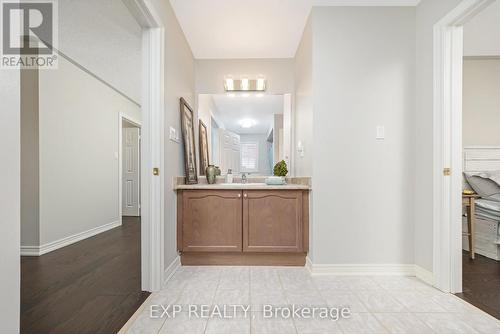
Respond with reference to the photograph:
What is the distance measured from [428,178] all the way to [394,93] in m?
0.82

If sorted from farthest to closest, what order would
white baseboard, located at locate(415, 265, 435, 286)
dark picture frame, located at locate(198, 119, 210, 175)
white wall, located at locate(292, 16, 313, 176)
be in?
dark picture frame, located at locate(198, 119, 210, 175), white wall, located at locate(292, 16, 313, 176), white baseboard, located at locate(415, 265, 435, 286)

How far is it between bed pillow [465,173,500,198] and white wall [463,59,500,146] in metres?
0.54

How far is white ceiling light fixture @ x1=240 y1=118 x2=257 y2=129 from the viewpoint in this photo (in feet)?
11.2

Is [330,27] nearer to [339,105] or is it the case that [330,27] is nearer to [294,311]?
[339,105]

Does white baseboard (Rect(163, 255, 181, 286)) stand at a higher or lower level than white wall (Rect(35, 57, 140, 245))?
lower

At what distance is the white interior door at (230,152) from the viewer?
3.45 m

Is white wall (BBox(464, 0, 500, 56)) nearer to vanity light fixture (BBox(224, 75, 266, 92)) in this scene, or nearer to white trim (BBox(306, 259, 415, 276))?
vanity light fixture (BBox(224, 75, 266, 92))

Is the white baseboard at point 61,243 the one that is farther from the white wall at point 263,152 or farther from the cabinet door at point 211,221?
the white wall at point 263,152

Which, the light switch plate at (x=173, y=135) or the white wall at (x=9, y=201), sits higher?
the light switch plate at (x=173, y=135)

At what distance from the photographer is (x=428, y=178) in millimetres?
2242

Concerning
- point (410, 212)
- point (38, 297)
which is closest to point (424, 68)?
point (410, 212)

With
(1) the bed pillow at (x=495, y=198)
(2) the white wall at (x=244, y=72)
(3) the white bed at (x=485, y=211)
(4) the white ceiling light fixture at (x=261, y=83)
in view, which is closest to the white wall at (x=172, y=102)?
(2) the white wall at (x=244, y=72)

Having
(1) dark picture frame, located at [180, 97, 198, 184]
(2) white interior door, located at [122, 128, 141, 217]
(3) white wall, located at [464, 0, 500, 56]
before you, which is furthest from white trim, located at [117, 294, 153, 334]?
(2) white interior door, located at [122, 128, 141, 217]

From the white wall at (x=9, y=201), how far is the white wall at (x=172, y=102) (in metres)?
1.46
